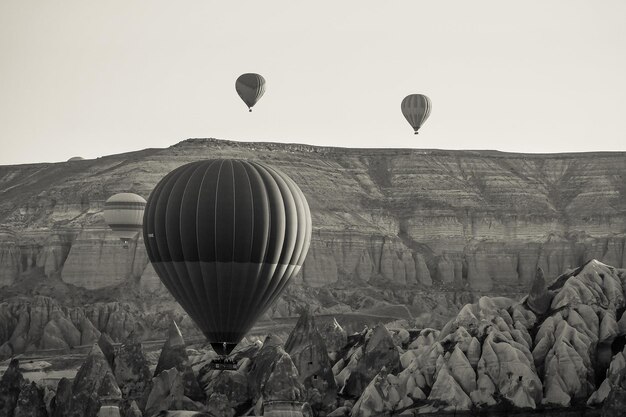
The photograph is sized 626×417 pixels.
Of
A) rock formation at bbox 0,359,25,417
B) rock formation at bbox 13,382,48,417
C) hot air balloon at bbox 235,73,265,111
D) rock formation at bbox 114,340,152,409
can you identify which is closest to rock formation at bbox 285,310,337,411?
rock formation at bbox 114,340,152,409

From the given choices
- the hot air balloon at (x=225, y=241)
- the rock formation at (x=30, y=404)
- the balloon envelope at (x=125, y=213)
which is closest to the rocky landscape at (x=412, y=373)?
the rock formation at (x=30, y=404)

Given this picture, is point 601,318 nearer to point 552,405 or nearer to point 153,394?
point 552,405

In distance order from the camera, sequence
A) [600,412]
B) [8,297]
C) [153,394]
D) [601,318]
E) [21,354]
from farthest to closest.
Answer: [8,297]
[21,354]
[153,394]
[601,318]
[600,412]

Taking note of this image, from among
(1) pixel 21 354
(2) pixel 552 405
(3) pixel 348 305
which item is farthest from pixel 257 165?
(3) pixel 348 305

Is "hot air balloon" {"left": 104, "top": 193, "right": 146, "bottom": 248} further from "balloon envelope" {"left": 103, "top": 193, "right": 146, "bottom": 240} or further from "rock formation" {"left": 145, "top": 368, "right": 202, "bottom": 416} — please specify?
"rock formation" {"left": 145, "top": 368, "right": 202, "bottom": 416}

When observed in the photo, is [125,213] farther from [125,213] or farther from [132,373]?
[132,373]

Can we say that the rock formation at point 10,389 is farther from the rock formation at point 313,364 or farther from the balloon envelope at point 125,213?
the balloon envelope at point 125,213
